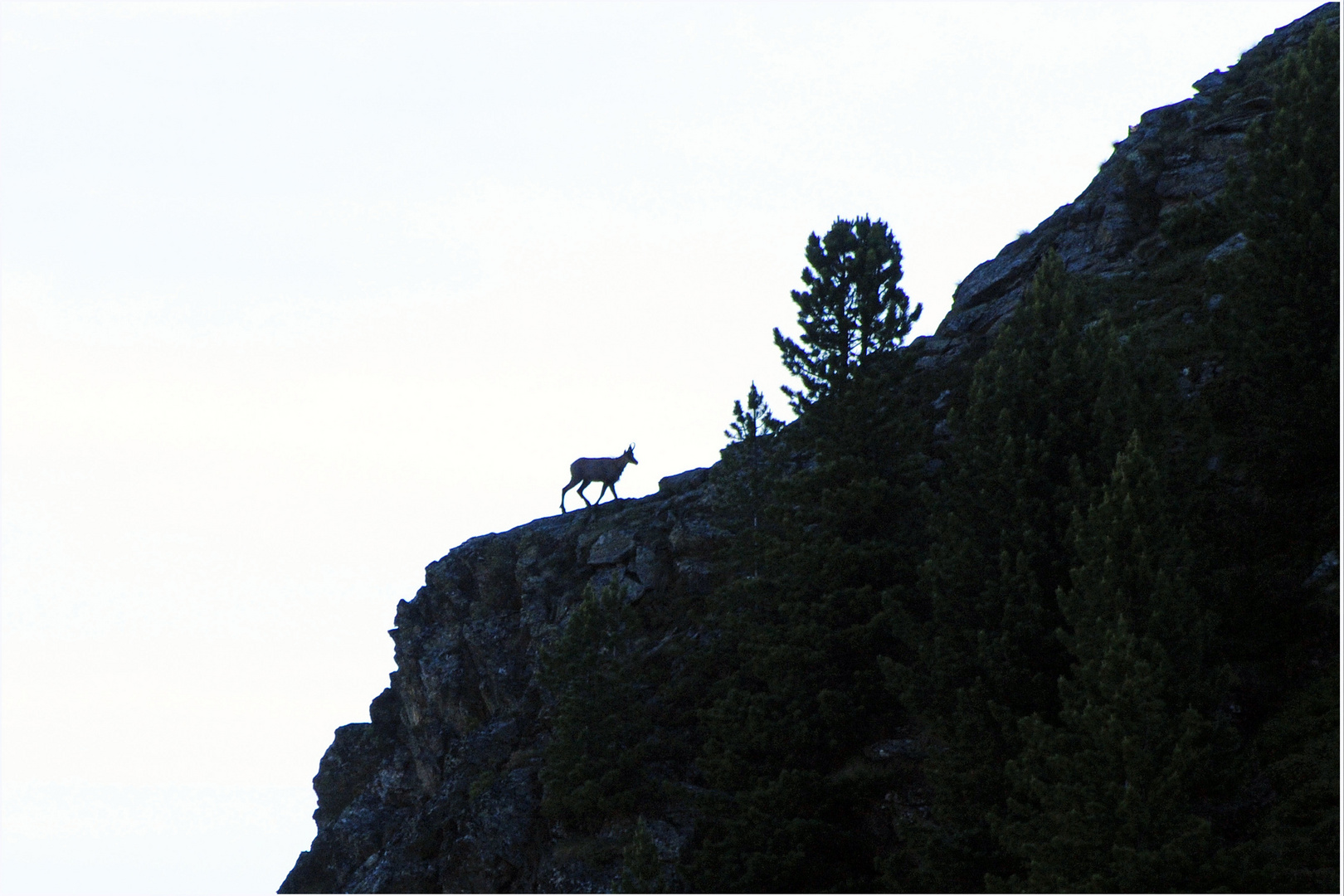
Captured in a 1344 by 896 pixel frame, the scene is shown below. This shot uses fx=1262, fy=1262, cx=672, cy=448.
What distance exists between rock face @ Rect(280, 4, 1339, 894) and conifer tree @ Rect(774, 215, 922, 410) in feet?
6.71

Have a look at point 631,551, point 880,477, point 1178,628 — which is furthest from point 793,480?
point 1178,628

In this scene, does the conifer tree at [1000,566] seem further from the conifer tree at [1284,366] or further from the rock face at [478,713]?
the rock face at [478,713]

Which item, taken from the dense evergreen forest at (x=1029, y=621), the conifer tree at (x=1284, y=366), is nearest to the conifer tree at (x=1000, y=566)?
the dense evergreen forest at (x=1029, y=621)

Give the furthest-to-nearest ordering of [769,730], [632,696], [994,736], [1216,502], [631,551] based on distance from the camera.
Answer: [631,551] → [632,696] → [769,730] → [1216,502] → [994,736]

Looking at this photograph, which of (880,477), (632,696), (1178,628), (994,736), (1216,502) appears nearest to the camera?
(1178,628)

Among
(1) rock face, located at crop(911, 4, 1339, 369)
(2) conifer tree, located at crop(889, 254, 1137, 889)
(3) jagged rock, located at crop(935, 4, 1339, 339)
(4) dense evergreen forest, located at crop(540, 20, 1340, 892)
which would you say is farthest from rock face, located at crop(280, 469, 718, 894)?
(3) jagged rock, located at crop(935, 4, 1339, 339)

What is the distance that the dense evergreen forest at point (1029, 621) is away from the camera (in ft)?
82.8

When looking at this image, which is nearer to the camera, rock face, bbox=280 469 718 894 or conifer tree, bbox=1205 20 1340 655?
conifer tree, bbox=1205 20 1340 655

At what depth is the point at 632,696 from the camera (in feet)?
135

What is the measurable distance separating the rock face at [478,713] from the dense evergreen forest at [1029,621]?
2987 millimetres

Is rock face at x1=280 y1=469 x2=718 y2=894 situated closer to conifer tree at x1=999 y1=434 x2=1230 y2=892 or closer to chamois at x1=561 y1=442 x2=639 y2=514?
chamois at x1=561 y1=442 x2=639 y2=514

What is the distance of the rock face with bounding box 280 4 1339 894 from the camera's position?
42281mm

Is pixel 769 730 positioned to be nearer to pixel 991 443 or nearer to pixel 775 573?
pixel 775 573

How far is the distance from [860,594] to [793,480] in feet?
15.6
